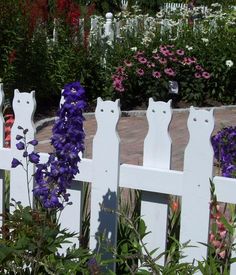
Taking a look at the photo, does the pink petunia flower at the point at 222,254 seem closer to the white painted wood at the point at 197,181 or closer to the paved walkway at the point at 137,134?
the white painted wood at the point at 197,181

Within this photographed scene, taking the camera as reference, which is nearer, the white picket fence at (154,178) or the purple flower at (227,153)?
the white picket fence at (154,178)

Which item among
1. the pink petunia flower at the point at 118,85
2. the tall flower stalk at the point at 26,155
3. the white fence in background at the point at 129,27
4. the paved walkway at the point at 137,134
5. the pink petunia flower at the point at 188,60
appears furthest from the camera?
the white fence in background at the point at 129,27

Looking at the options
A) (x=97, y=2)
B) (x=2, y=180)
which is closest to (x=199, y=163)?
(x=2, y=180)

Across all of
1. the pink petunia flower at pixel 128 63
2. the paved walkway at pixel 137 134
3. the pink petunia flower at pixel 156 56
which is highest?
the pink petunia flower at pixel 156 56

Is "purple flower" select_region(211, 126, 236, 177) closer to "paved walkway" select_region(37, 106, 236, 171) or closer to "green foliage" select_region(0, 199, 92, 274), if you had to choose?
"green foliage" select_region(0, 199, 92, 274)

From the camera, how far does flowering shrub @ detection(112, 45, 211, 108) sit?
9.88 m

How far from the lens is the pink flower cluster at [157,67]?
9.84 m

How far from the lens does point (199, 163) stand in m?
2.69

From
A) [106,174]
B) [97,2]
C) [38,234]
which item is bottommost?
[38,234]

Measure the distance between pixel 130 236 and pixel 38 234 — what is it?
0.52 meters

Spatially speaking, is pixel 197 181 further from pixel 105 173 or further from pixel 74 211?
pixel 74 211

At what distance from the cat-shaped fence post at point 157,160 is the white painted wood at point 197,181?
0.31ft

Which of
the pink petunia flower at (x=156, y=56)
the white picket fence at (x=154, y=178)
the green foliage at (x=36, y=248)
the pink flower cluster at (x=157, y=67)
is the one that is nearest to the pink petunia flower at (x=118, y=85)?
the pink flower cluster at (x=157, y=67)

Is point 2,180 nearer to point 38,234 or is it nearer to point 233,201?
point 38,234
